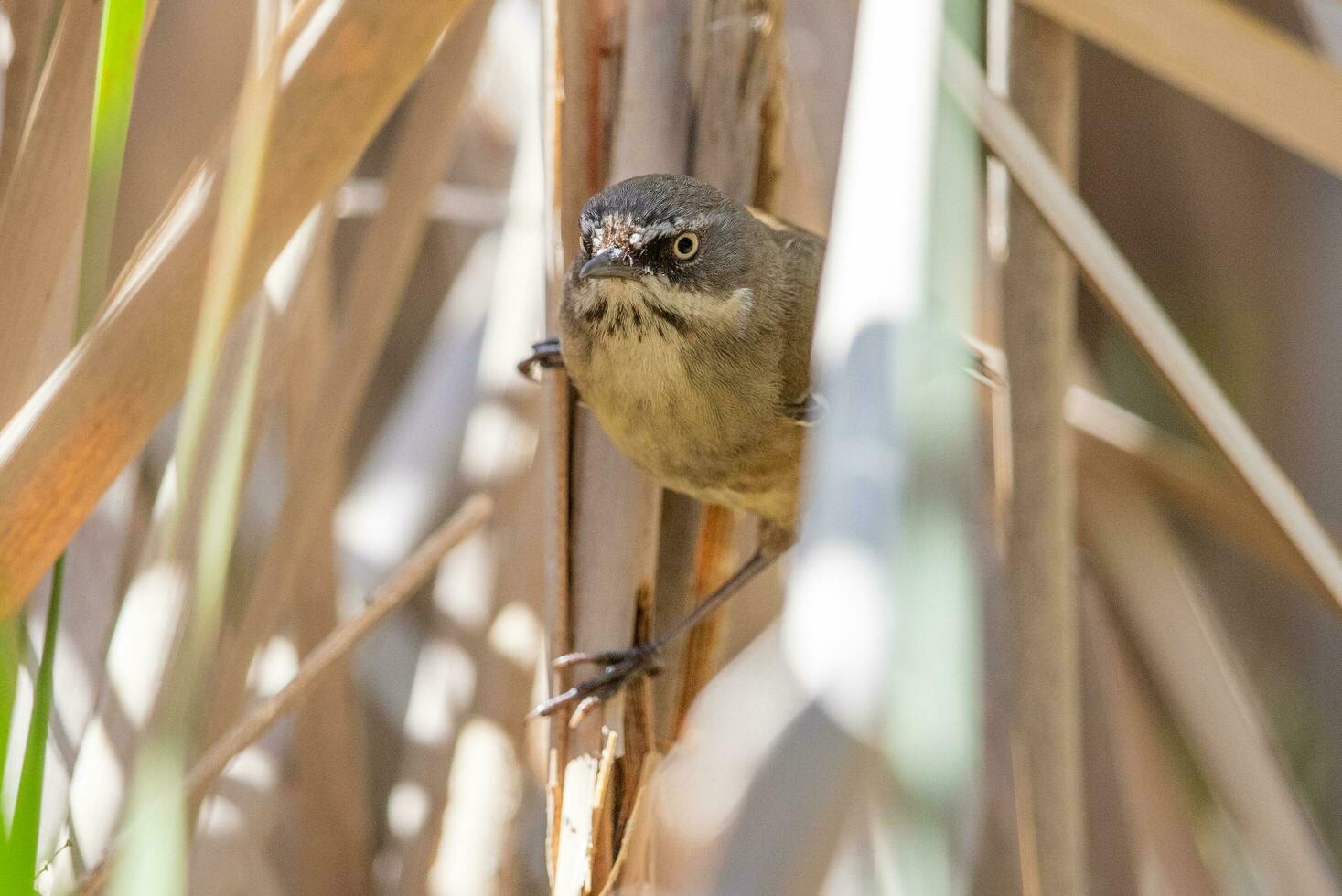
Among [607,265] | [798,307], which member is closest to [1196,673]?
[798,307]

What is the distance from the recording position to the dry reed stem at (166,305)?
50.3 inches

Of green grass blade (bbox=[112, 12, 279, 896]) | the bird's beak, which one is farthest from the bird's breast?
green grass blade (bbox=[112, 12, 279, 896])

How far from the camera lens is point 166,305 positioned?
1303 millimetres

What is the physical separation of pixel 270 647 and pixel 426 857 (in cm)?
55

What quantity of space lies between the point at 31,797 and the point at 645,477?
3.70 feet

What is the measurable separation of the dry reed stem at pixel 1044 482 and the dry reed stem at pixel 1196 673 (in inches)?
19.2

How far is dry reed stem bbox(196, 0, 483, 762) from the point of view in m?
2.07

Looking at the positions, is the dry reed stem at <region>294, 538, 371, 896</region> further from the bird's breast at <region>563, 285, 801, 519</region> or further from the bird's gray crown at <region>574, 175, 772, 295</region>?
the bird's gray crown at <region>574, 175, 772, 295</region>

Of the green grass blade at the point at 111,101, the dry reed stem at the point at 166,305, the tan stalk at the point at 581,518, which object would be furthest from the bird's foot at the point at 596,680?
the green grass blade at the point at 111,101

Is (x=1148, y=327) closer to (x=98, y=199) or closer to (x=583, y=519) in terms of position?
(x=583, y=519)

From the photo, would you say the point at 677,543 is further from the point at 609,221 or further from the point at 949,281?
the point at 949,281

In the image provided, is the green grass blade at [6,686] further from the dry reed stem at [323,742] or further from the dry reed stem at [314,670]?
the dry reed stem at [323,742]

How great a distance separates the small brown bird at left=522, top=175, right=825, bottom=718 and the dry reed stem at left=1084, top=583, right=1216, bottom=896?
3.23 feet

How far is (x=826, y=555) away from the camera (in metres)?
0.89
